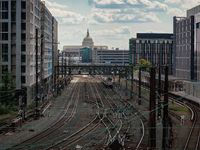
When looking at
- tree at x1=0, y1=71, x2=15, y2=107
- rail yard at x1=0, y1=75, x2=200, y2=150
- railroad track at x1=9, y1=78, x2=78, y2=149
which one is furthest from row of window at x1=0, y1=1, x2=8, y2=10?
railroad track at x1=9, y1=78, x2=78, y2=149

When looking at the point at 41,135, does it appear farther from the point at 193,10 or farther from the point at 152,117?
the point at 193,10

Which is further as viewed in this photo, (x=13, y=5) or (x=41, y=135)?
(x=13, y=5)

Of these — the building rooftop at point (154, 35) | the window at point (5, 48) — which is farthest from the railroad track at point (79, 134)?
the building rooftop at point (154, 35)

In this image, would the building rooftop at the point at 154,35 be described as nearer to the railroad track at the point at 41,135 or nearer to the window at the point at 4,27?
the window at the point at 4,27

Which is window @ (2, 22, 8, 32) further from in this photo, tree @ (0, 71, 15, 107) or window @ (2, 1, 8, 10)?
tree @ (0, 71, 15, 107)

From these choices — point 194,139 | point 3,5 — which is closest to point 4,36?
point 3,5

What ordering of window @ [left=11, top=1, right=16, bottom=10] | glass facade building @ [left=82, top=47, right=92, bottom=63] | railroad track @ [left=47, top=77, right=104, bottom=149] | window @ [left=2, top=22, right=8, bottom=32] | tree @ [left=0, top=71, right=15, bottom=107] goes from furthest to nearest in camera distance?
glass facade building @ [left=82, top=47, right=92, bottom=63] < window @ [left=11, top=1, right=16, bottom=10] < window @ [left=2, top=22, right=8, bottom=32] < tree @ [left=0, top=71, right=15, bottom=107] < railroad track @ [left=47, top=77, right=104, bottom=149]

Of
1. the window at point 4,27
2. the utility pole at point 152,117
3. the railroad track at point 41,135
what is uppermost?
the window at point 4,27

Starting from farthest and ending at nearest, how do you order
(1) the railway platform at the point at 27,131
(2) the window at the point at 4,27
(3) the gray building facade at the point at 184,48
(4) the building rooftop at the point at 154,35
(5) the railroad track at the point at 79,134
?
(4) the building rooftop at the point at 154,35 < (3) the gray building facade at the point at 184,48 < (2) the window at the point at 4,27 < (1) the railway platform at the point at 27,131 < (5) the railroad track at the point at 79,134

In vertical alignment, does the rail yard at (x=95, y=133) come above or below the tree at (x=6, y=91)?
below

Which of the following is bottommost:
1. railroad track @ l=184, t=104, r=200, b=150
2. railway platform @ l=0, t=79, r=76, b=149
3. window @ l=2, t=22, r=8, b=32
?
railroad track @ l=184, t=104, r=200, b=150

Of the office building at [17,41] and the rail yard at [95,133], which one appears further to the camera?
the office building at [17,41]

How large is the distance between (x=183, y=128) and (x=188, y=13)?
58340 millimetres

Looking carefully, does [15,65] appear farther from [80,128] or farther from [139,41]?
[139,41]
